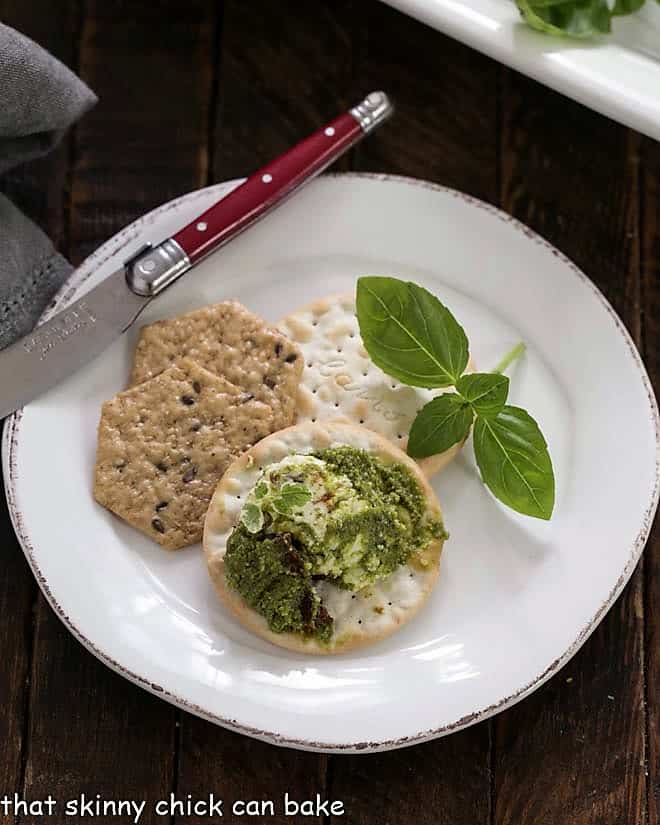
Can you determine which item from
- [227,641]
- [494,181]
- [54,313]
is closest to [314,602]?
[227,641]

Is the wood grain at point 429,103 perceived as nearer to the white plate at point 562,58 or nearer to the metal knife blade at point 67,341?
the white plate at point 562,58

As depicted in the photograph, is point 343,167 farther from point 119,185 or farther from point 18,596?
point 18,596

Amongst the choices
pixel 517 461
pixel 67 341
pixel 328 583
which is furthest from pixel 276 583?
pixel 67 341

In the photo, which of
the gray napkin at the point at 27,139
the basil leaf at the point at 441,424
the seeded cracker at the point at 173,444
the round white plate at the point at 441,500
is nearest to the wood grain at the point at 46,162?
the gray napkin at the point at 27,139

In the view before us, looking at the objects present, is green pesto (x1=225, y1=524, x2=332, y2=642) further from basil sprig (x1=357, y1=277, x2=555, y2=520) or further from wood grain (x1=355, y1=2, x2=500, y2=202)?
wood grain (x1=355, y1=2, x2=500, y2=202)

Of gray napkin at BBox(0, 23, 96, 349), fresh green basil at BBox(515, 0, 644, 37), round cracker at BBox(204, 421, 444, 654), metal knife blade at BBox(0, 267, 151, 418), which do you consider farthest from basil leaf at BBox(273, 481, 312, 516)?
fresh green basil at BBox(515, 0, 644, 37)

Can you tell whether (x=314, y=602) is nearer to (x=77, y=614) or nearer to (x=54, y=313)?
(x=77, y=614)

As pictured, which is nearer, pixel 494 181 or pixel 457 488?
pixel 457 488
